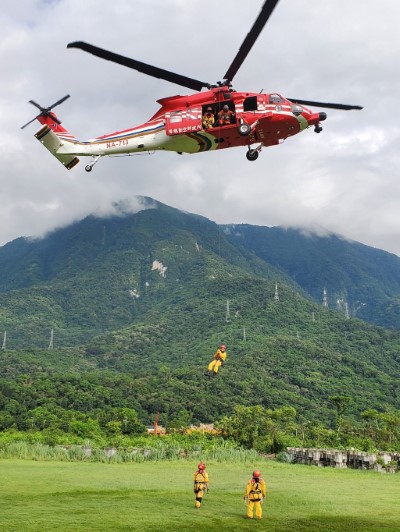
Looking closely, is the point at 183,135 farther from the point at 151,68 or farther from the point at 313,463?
the point at 313,463

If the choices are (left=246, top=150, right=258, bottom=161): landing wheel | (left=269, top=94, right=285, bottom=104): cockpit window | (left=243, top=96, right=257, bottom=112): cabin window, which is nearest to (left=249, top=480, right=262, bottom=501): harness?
(left=246, top=150, right=258, bottom=161): landing wheel

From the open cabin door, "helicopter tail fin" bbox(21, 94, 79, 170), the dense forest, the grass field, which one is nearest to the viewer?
the grass field

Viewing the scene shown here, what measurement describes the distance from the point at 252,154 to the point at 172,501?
10.4 metres

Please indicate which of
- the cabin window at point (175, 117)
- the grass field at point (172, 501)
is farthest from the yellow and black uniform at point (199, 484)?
the cabin window at point (175, 117)

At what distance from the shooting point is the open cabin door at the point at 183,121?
52.6 feet

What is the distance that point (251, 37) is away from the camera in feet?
43.5

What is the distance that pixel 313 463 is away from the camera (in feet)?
98.0

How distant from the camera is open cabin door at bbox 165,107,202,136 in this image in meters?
16.0

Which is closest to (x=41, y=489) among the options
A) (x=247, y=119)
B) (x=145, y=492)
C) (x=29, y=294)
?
(x=145, y=492)

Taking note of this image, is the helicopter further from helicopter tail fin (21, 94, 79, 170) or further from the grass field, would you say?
the grass field

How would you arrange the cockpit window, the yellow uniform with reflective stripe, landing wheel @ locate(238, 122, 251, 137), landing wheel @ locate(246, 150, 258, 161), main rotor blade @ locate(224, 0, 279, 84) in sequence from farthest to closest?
the yellow uniform with reflective stripe → landing wheel @ locate(246, 150, 258, 161) → the cockpit window → landing wheel @ locate(238, 122, 251, 137) → main rotor blade @ locate(224, 0, 279, 84)

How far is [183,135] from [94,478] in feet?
41.9

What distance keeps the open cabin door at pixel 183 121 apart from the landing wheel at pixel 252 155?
1.80 meters

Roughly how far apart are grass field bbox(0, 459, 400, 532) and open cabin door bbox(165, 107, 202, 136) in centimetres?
1049
